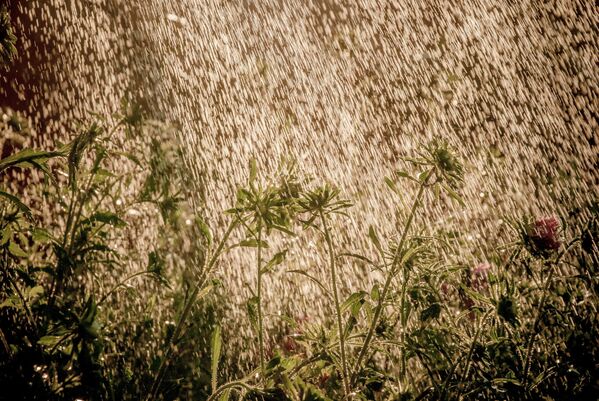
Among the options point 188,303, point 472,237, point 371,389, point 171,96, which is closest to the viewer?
point 188,303

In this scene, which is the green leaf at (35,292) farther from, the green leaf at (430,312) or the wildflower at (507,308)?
the wildflower at (507,308)

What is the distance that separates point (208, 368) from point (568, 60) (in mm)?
2060

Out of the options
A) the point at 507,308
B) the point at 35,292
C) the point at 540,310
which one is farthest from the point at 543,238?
the point at 35,292

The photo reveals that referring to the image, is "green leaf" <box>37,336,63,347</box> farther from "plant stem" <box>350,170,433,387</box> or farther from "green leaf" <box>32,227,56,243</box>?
"plant stem" <box>350,170,433,387</box>

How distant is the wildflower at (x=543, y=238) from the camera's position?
101cm

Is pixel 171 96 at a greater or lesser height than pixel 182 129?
greater

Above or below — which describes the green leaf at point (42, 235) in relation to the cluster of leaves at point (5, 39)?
below

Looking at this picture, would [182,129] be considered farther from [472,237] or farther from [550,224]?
[550,224]

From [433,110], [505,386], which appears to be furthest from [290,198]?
[433,110]

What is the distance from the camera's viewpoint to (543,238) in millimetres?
1016

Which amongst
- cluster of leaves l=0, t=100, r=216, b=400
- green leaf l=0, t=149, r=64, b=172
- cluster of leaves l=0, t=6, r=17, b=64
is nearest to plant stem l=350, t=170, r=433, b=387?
cluster of leaves l=0, t=100, r=216, b=400

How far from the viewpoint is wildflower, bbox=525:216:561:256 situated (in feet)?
3.30

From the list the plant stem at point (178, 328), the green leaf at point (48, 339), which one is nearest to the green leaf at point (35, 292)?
the green leaf at point (48, 339)

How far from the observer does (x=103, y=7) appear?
2008 millimetres
